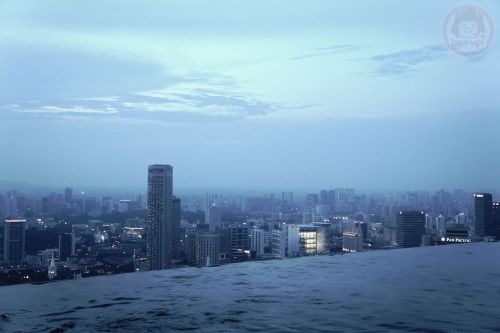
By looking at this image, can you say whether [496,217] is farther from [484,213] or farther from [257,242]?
[257,242]

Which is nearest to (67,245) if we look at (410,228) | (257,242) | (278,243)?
(257,242)

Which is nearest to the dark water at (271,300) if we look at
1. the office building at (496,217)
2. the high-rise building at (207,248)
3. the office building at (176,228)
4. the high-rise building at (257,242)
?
the high-rise building at (207,248)

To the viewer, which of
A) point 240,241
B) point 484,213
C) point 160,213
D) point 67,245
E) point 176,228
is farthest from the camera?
point 240,241

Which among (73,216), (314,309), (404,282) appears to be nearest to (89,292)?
(314,309)

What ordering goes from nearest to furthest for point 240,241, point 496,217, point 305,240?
point 496,217 → point 305,240 → point 240,241

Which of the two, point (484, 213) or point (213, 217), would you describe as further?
point (213, 217)

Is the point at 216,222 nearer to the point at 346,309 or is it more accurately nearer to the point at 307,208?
the point at 307,208
